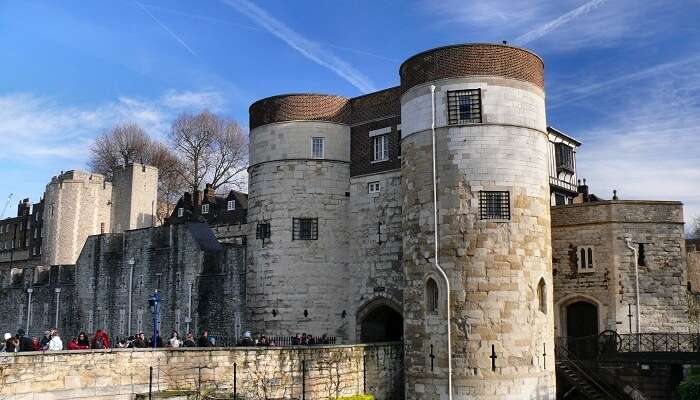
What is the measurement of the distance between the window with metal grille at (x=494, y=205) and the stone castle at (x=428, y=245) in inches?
1.8

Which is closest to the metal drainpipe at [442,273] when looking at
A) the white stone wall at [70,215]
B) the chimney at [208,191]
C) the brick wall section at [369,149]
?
the brick wall section at [369,149]

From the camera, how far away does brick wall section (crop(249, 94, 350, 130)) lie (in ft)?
99.0

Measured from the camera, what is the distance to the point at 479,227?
2347 centimetres

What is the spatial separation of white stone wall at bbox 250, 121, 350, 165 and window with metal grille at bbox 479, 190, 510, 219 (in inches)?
331

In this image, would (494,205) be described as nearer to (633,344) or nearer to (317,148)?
(633,344)

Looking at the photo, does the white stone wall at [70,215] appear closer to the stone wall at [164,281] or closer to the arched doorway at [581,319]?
the stone wall at [164,281]

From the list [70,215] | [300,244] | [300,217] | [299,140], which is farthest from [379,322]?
[70,215]

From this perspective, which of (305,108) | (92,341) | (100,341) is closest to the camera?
(100,341)

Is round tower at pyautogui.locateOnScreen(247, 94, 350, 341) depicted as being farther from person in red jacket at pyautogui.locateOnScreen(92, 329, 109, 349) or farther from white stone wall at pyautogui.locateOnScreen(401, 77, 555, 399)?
person in red jacket at pyautogui.locateOnScreen(92, 329, 109, 349)

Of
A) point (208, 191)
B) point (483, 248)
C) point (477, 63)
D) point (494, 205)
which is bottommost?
point (483, 248)

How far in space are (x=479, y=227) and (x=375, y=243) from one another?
6.35 meters

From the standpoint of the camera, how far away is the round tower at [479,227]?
22.9 meters

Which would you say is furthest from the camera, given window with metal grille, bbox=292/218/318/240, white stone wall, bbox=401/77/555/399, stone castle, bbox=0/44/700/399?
window with metal grille, bbox=292/218/318/240

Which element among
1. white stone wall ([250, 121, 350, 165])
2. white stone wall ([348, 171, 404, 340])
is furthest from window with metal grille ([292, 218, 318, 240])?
white stone wall ([250, 121, 350, 165])
